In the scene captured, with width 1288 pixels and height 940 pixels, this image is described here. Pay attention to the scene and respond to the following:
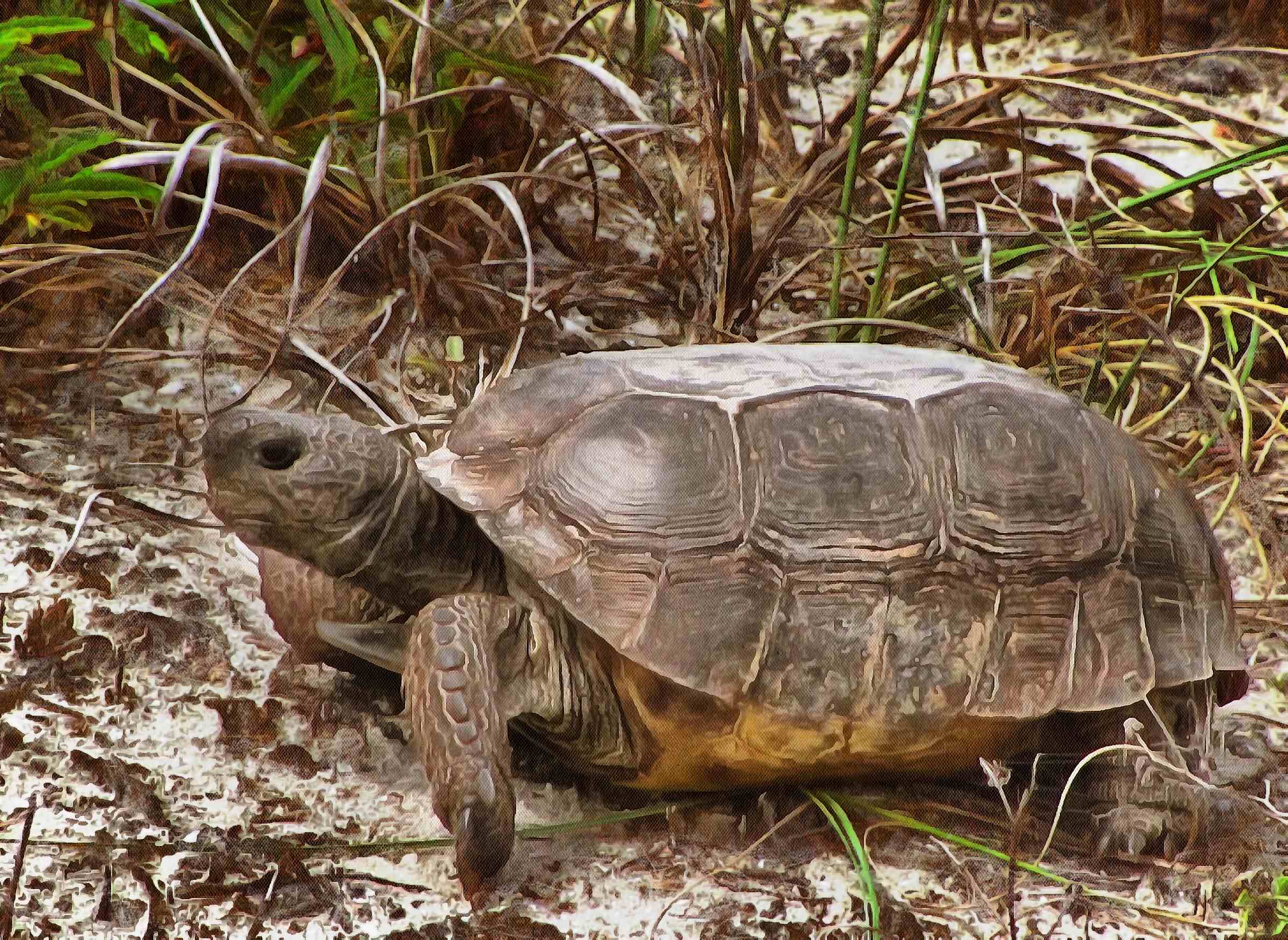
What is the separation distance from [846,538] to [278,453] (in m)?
0.87

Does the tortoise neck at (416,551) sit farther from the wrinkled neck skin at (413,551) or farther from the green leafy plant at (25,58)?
the green leafy plant at (25,58)

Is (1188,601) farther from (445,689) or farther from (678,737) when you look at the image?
(445,689)

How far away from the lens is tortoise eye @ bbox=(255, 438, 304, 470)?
1.98 metres

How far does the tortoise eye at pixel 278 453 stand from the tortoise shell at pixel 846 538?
0.68 feet

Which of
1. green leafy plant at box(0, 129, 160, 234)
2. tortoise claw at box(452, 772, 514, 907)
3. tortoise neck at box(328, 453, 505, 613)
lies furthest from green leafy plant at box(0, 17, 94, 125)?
tortoise claw at box(452, 772, 514, 907)

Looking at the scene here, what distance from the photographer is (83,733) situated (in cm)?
206

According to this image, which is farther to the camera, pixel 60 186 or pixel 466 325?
pixel 466 325

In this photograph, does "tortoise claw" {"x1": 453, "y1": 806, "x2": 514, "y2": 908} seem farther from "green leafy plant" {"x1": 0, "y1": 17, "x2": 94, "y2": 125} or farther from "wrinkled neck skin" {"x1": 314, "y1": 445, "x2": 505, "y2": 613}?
"green leafy plant" {"x1": 0, "y1": 17, "x2": 94, "y2": 125}

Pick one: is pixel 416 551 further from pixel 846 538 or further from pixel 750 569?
pixel 846 538

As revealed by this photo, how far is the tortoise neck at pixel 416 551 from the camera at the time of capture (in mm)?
2076

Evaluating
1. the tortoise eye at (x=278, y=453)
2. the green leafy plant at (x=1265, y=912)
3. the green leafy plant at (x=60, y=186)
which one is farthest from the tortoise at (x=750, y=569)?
the green leafy plant at (x=60, y=186)

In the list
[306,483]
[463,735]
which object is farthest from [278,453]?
[463,735]

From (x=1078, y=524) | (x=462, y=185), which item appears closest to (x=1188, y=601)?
(x=1078, y=524)

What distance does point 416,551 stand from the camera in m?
2.11
